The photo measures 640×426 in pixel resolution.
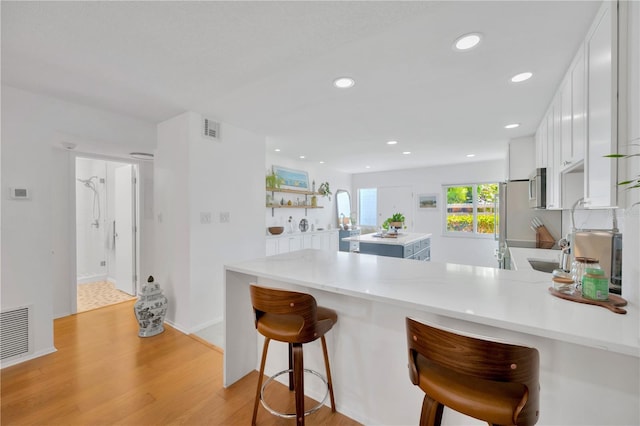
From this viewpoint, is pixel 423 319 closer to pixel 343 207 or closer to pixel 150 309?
pixel 150 309

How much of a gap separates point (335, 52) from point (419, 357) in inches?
71.4

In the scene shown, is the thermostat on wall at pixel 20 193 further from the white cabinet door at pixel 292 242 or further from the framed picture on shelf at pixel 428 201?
the framed picture on shelf at pixel 428 201

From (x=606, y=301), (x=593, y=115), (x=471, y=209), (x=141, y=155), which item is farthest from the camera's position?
(x=471, y=209)

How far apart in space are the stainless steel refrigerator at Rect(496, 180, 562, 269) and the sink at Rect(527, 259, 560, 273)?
80 centimetres

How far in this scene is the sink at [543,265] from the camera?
7.70 feet

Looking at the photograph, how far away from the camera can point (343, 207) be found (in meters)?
7.33

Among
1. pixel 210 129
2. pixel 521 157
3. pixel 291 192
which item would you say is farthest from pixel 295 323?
pixel 291 192

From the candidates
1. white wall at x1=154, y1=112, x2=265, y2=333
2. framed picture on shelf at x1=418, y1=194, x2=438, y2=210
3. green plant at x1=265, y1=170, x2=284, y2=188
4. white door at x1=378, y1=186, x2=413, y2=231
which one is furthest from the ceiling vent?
framed picture on shelf at x1=418, y1=194, x2=438, y2=210

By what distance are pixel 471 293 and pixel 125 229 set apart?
4581mm

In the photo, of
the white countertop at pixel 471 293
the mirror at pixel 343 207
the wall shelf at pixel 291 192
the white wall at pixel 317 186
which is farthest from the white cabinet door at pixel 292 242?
the white countertop at pixel 471 293

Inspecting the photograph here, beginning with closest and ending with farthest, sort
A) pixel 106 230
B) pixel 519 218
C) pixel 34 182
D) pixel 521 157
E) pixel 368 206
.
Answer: pixel 34 182
pixel 519 218
pixel 521 157
pixel 106 230
pixel 368 206

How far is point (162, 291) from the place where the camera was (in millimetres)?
2988

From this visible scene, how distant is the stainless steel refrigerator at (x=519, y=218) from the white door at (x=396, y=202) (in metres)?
3.01

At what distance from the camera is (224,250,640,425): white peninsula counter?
935 millimetres
